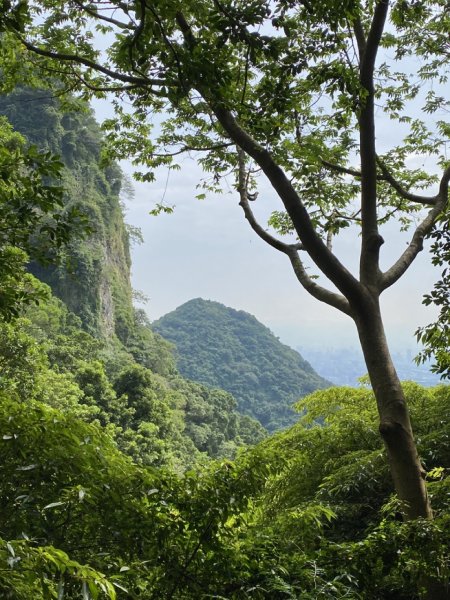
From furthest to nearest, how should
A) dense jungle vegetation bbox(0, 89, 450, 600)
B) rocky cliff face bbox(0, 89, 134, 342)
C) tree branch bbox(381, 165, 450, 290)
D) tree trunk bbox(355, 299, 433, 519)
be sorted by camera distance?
rocky cliff face bbox(0, 89, 134, 342) → tree branch bbox(381, 165, 450, 290) → tree trunk bbox(355, 299, 433, 519) → dense jungle vegetation bbox(0, 89, 450, 600)

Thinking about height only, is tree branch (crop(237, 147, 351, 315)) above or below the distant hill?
below

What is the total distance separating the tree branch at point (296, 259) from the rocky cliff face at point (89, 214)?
31.9 meters

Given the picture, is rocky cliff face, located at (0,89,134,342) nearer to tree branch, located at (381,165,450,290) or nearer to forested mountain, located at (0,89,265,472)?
forested mountain, located at (0,89,265,472)

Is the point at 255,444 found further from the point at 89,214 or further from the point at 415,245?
the point at 89,214

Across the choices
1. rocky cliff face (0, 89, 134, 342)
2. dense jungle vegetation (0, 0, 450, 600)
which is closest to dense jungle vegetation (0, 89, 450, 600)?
dense jungle vegetation (0, 0, 450, 600)

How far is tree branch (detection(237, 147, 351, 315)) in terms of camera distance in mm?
3805

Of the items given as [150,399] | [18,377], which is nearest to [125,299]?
[150,399]

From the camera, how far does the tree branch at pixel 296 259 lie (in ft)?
12.5

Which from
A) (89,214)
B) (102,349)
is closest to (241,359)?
(89,214)

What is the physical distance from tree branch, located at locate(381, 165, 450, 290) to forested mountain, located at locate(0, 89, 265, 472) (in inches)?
343

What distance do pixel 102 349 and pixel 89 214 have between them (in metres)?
11.0

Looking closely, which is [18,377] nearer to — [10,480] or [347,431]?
[347,431]

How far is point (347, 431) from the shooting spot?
5258 mm

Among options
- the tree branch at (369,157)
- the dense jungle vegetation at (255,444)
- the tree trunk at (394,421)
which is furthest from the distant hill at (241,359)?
the tree trunk at (394,421)
